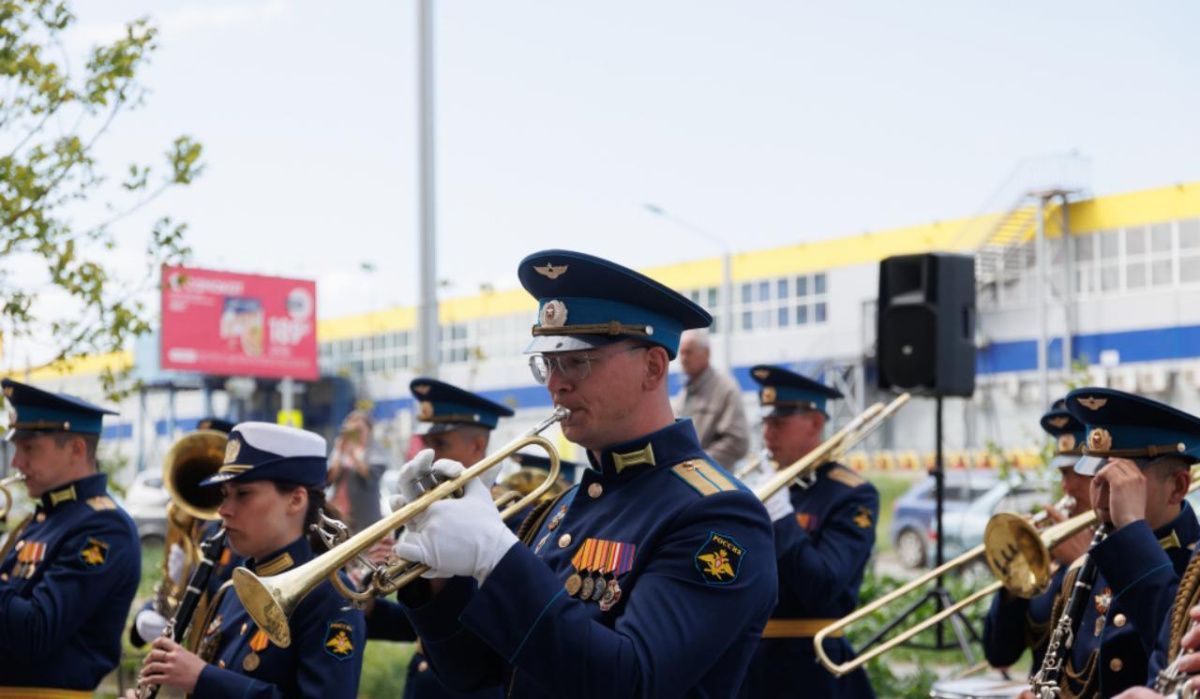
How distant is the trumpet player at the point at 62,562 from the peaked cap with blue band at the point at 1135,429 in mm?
3646

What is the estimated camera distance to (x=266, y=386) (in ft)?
161

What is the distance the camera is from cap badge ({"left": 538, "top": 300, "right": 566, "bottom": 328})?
11.2 feet

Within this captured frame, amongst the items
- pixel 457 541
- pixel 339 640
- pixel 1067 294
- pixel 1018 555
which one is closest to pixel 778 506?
pixel 1018 555

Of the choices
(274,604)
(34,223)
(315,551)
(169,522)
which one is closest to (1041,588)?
(315,551)

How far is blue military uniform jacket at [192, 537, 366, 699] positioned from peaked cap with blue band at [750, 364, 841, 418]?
10.1 feet

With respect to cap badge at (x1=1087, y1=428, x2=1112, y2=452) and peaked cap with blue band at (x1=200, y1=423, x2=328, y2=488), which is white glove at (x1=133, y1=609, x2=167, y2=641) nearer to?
peaked cap with blue band at (x1=200, y1=423, x2=328, y2=488)

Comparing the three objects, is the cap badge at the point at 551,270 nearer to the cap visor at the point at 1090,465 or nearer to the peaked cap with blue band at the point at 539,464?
the cap visor at the point at 1090,465

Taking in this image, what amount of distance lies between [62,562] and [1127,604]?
3869 mm

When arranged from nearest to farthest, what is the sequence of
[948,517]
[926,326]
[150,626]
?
[150,626] < [926,326] < [948,517]

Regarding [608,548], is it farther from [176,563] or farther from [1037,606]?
[176,563]

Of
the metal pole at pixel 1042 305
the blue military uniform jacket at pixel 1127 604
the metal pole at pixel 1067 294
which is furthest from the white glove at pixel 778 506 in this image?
the metal pole at pixel 1067 294

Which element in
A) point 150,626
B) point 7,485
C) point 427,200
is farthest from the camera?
point 427,200

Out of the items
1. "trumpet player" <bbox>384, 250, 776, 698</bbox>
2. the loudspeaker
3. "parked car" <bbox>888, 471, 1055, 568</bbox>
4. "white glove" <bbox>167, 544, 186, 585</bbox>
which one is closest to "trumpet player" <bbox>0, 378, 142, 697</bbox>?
"white glove" <bbox>167, 544, 186, 585</bbox>

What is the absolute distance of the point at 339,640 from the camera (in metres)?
4.48
